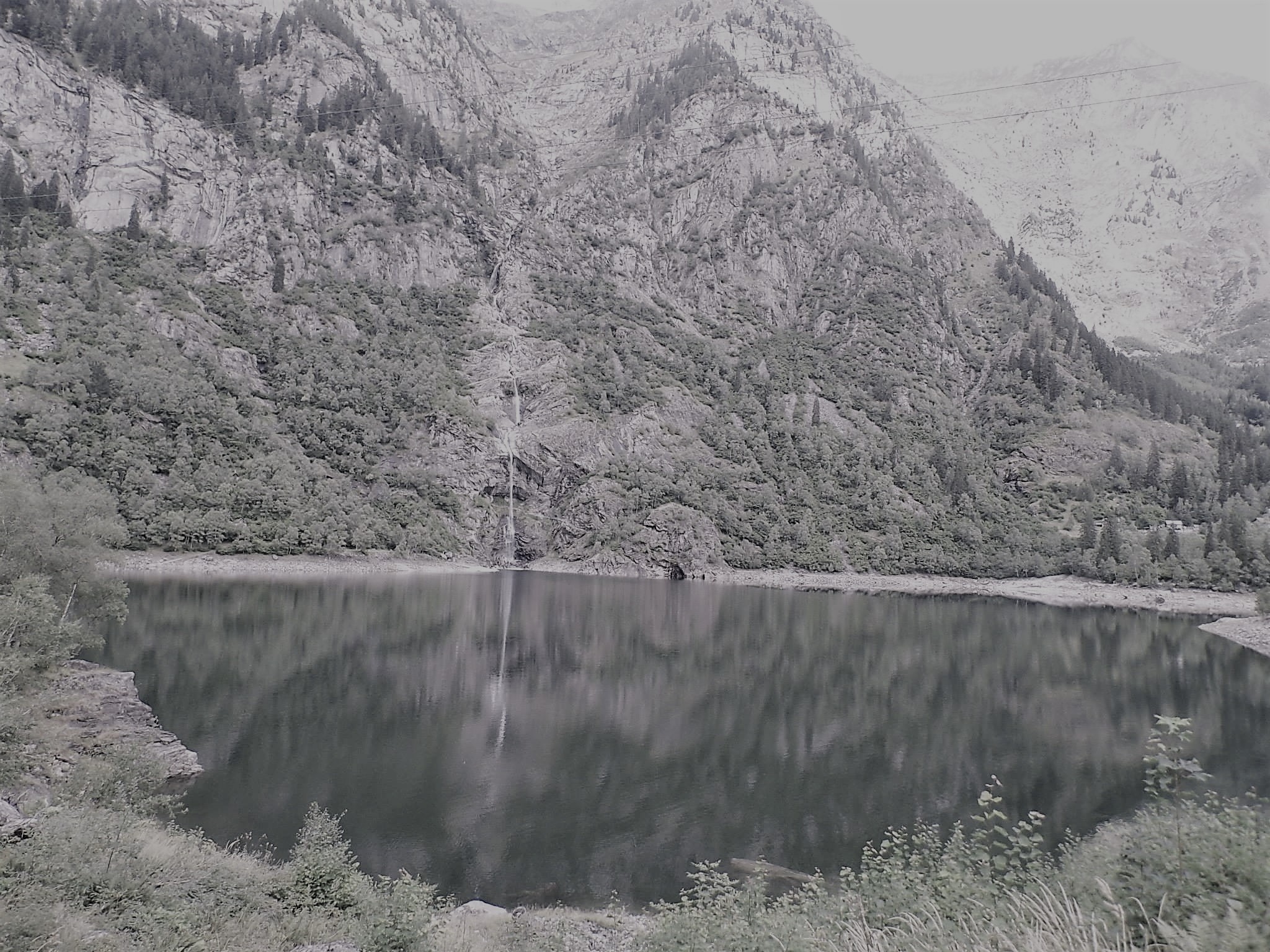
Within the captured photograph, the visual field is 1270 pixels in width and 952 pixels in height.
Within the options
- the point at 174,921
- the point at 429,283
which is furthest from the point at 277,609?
the point at 429,283

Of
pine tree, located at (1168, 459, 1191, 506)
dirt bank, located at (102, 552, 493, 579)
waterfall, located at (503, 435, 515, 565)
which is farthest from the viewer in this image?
waterfall, located at (503, 435, 515, 565)

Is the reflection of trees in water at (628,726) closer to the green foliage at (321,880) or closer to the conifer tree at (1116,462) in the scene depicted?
the green foliage at (321,880)

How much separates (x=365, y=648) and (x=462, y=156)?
152 meters

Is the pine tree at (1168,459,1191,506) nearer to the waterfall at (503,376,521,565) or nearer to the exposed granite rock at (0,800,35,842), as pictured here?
the waterfall at (503,376,521,565)

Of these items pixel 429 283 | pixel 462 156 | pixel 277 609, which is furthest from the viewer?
pixel 462 156

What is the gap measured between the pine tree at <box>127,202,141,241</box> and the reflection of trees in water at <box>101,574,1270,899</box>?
81848 mm

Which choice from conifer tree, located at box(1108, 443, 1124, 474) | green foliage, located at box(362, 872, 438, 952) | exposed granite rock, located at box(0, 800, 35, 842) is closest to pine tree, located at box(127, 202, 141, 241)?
exposed granite rock, located at box(0, 800, 35, 842)

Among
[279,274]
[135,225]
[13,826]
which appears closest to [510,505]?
[279,274]

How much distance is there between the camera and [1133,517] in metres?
105

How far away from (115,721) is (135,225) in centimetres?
11993

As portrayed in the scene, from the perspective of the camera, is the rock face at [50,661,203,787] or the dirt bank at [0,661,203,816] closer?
the dirt bank at [0,661,203,816]

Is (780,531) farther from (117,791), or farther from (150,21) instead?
(150,21)

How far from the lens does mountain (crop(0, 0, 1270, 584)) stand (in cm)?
8762

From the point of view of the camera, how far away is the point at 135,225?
360ft
